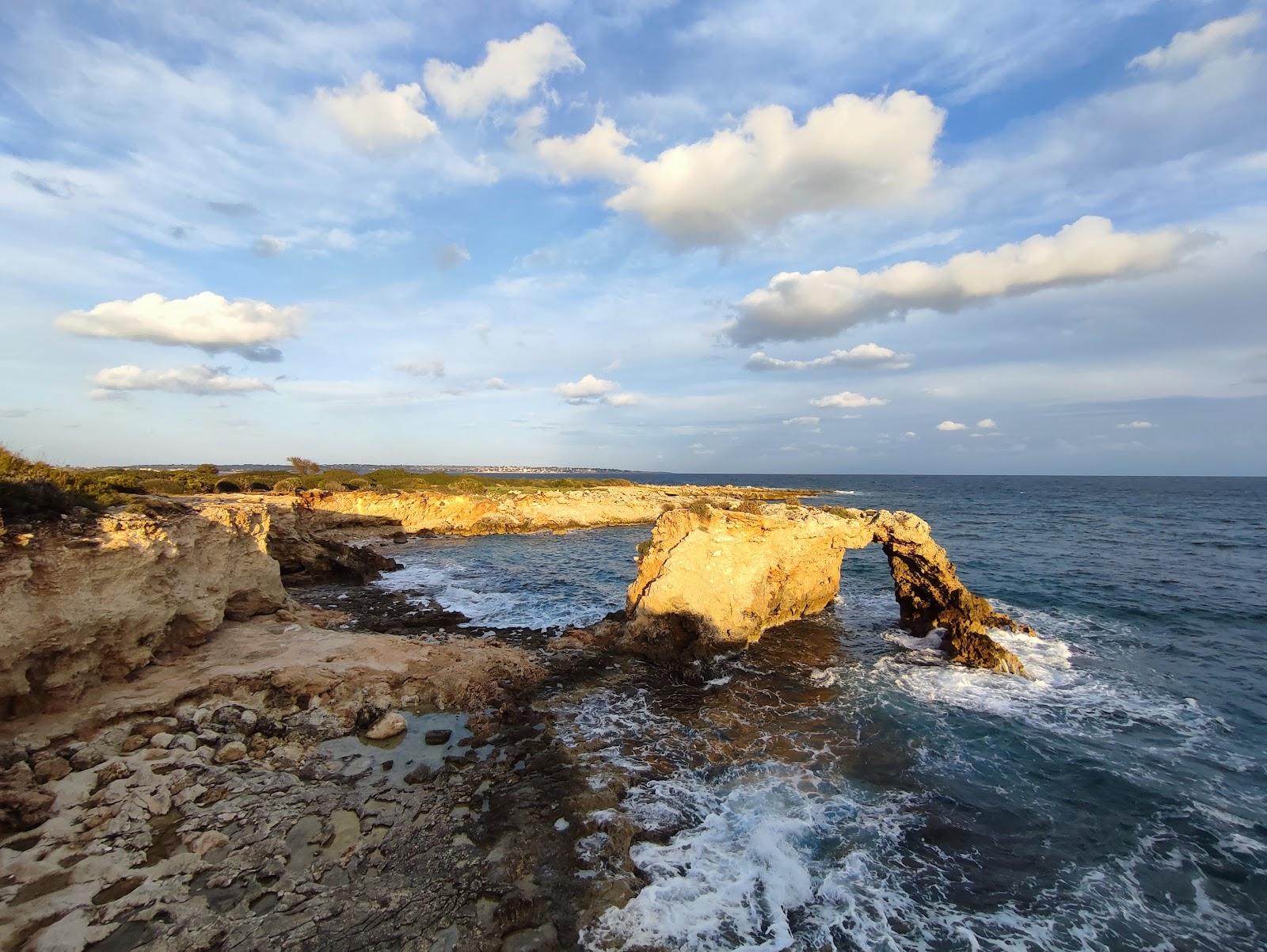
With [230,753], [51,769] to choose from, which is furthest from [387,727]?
[51,769]

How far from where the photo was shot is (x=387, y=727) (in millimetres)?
10945

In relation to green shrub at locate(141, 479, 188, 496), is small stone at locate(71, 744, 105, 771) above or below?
below

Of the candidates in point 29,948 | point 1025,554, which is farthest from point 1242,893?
point 1025,554

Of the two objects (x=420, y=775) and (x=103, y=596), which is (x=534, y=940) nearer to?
(x=420, y=775)

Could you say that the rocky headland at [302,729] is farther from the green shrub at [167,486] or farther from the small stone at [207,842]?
the green shrub at [167,486]

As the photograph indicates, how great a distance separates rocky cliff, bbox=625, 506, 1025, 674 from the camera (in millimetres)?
16516

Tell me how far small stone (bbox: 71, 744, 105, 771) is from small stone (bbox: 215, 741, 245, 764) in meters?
1.64

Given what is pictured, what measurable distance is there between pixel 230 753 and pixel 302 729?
126 cm

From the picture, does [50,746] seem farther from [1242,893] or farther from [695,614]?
[1242,893]

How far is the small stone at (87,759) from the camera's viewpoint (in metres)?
8.87

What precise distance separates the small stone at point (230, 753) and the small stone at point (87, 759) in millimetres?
1643

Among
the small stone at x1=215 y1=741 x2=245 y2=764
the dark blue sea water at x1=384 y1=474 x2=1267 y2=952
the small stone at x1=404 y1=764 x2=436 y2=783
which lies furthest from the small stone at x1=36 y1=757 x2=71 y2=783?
the dark blue sea water at x1=384 y1=474 x2=1267 y2=952

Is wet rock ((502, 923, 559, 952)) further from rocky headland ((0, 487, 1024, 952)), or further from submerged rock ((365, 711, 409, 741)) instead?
submerged rock ((365, 711, 409, 741))

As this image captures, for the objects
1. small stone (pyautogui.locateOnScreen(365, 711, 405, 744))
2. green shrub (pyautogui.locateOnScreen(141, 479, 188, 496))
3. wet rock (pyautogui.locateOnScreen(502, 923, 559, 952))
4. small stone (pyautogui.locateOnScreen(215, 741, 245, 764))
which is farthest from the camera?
green shrub (pyautogui.locateOnScreen(141, 479, 188, 496))
